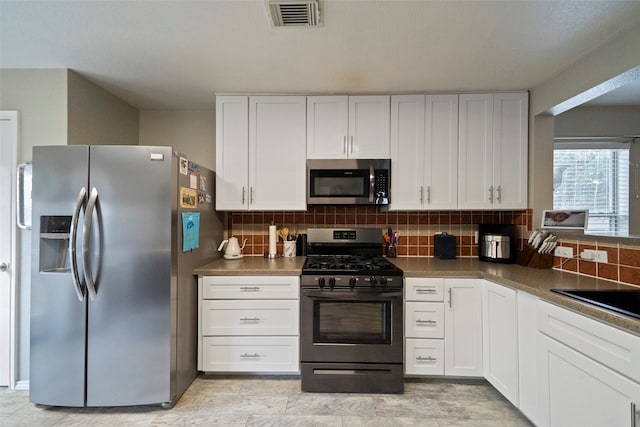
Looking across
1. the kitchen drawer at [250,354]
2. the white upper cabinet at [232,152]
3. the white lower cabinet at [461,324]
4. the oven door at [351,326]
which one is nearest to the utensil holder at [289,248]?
the white upper cabinet at [232,152]

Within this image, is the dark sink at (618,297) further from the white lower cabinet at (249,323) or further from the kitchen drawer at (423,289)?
the white lower cabinet at (249,323)

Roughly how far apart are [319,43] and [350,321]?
6.37 ft

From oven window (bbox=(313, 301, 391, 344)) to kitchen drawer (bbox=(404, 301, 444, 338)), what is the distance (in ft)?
0.59

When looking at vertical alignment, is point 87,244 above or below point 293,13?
below

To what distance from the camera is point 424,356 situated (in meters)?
2.11

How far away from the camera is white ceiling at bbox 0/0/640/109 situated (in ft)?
4.86

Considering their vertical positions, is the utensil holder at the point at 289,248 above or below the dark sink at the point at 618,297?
above

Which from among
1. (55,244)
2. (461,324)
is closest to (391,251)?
(461,324)

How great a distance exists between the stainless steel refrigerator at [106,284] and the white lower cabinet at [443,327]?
5.74 feet

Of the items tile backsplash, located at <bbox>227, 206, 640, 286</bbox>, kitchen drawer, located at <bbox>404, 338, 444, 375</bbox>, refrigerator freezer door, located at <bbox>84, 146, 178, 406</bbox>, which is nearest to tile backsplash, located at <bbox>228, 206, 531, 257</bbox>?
tile backsplash, located at <bbox>227, 206, 640, 286</bbox>

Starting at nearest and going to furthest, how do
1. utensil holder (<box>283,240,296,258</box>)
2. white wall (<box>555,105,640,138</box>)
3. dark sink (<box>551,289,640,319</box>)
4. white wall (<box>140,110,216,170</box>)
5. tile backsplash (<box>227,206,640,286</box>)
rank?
dark sink (<box>551,289,640,319</box>) → white wall (<box>555,105,640,138</box>) → utensil holder (<box>283,240,296,258</box>) → tile backsplash (<box>227,206,640,286</box>) → white wall (<box>140,110,216,170</box>)

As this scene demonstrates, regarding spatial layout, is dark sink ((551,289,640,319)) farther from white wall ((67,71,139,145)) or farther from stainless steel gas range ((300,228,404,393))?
white wall ((67,71,139,145))

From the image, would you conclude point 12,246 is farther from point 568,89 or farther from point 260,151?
point 568,89

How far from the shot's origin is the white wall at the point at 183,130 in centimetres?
295
